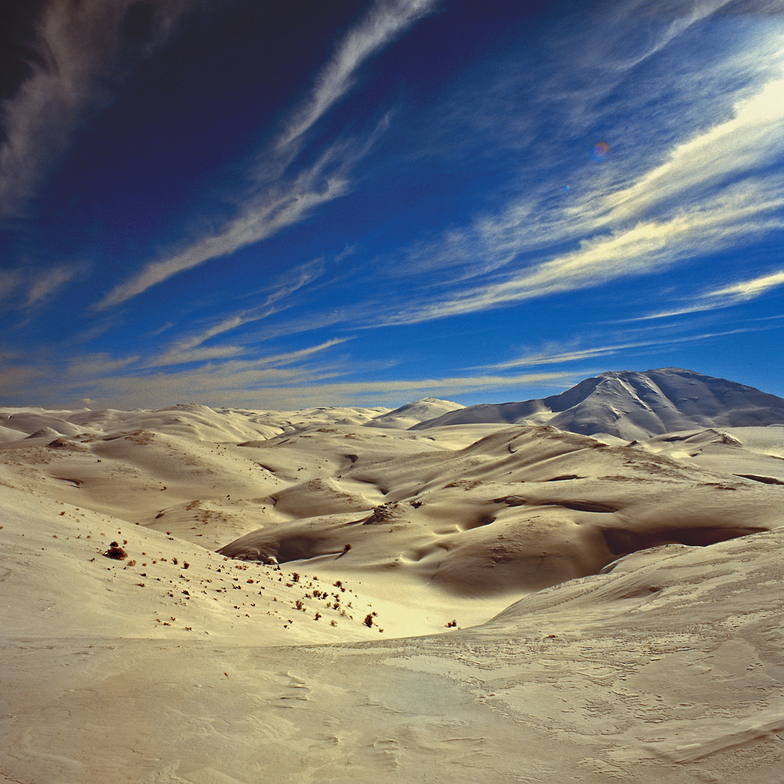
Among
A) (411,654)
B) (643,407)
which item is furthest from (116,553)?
(643,407)

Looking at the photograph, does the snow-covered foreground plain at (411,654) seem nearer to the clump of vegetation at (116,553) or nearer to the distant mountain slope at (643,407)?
the clump of vegetation at (116,553)

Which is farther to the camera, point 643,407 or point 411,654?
point 643,407

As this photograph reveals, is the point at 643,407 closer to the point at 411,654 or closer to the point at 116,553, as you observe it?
the point at 116,553

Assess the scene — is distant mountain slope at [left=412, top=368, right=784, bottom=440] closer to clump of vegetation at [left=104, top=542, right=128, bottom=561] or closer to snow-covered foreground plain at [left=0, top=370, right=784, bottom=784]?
snow-covered foreground plain at [left=0, top=370, right=784, bottom=784]

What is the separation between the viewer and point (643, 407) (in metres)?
95.7

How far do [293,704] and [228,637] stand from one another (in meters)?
2.91

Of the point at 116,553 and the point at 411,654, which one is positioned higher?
the point at 116,553

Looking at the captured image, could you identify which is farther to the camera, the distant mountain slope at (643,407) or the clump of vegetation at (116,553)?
the distant mountain slope at (643,407)

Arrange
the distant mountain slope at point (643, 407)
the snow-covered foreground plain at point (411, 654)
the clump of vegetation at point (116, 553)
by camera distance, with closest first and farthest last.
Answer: the snow-covered foreground plain at point (411, 654)
the clump of vegetation at point (116, 553)
the distant mountain slope at point (643, 407)

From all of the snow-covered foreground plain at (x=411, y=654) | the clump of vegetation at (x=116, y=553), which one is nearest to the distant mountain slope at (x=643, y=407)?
the snow-covered foreground plain at (x=411, y=654)

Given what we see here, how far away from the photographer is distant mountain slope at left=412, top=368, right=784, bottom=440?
8625 cm

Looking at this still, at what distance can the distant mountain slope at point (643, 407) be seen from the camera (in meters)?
86.2

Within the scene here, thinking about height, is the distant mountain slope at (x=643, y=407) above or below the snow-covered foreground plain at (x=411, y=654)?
above

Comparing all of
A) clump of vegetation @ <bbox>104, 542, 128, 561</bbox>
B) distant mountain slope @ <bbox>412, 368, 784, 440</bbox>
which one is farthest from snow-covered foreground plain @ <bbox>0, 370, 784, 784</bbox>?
distant mountain slope @ <bbox>412, 368, 784, 440</bbox>
